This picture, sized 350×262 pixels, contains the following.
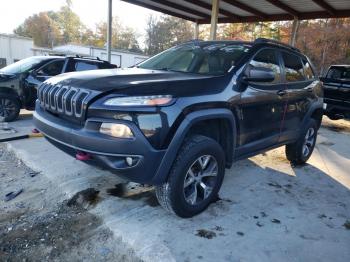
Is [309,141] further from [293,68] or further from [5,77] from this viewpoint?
[5,77]

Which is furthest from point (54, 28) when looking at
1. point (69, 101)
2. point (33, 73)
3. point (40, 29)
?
point (69, 101)

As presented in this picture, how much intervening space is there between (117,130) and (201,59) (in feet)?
5.87

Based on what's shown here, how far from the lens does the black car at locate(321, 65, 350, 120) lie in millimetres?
9477

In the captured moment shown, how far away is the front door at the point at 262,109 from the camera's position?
3730mm

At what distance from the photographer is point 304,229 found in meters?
3.34

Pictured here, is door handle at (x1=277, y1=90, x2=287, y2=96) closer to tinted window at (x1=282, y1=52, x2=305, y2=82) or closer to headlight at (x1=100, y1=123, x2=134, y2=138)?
tinted window at (x1=282, y1=52, x2=305, y2=82)

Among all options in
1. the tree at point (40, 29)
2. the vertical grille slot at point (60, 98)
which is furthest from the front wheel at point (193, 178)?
the tree at point (40, 29)

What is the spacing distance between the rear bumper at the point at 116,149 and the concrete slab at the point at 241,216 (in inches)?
23.9

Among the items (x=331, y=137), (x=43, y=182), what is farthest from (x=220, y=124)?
(x=331, y=137)

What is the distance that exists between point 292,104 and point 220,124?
5.32ft

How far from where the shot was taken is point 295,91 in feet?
15.3

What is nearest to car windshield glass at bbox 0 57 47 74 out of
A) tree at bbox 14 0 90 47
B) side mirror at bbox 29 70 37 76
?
side mirror at bbox 29 70 37 76

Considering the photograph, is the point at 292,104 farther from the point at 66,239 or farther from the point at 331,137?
the point at 331,137

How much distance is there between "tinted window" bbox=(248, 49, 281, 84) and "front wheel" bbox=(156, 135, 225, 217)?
45.3 inches
